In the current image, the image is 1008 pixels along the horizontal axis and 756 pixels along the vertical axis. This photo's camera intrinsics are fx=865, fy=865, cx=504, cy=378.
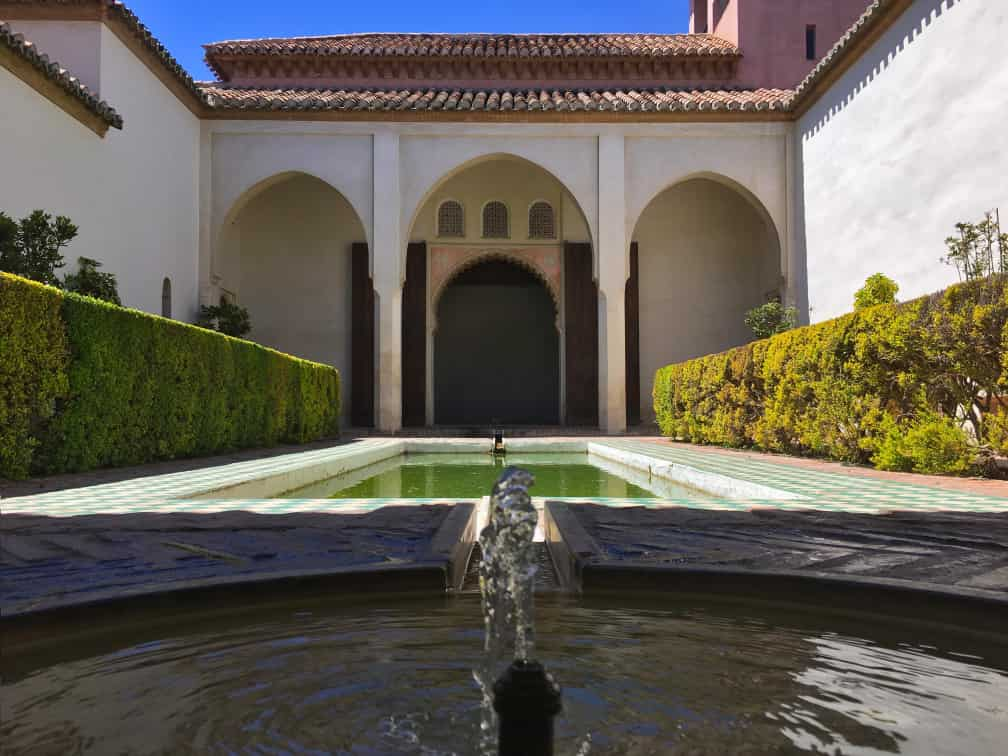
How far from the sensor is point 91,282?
33.5 feet

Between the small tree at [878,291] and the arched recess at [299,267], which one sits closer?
the small tree at [878,291]

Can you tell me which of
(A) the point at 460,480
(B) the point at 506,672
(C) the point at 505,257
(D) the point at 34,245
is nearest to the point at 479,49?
(C) the point at 505,257

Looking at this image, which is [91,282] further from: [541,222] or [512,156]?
[541,222]

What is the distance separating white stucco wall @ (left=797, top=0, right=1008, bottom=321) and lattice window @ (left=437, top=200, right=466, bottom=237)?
6.58m

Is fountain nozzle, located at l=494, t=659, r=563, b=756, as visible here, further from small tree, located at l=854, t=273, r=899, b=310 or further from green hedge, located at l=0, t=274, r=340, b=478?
small tree, located at l=854, t=273, r=899, b=310

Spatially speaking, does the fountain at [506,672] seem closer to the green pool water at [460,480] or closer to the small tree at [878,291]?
the green pool water at [460,480]

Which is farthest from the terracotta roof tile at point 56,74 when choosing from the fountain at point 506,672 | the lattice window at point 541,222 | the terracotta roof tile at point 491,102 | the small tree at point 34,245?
the fountain at point 506,672

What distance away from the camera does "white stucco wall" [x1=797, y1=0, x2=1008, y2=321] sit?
913 centimetres

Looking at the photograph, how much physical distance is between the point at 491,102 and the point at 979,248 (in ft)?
27.3

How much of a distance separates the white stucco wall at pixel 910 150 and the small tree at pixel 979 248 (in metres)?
0.15

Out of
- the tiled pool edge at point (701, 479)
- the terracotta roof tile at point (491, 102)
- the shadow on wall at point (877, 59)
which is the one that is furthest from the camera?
the terracotta roof tile at point (491, 102)

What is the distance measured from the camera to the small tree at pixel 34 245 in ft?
27.9

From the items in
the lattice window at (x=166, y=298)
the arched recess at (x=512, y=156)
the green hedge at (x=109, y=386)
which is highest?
the arched recess at (x=512, y=156)

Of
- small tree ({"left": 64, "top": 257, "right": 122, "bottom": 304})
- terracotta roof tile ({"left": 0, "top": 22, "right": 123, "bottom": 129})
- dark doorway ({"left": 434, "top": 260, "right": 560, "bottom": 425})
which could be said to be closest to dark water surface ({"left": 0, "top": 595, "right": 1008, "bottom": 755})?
terracotta roof tile ({"left": 0, "top": 22, "right": 123, "bottom": 129})
